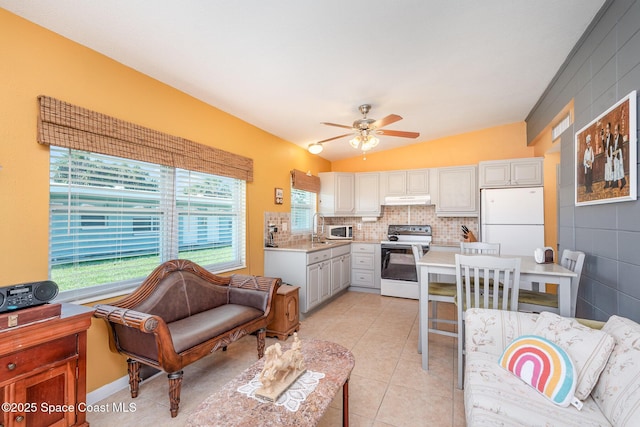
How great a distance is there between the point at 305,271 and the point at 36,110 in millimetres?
2775

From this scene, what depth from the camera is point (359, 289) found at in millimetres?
4965

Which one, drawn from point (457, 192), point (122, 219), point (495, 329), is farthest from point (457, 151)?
point (122, 219)

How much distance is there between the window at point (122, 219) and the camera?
74.9 inches

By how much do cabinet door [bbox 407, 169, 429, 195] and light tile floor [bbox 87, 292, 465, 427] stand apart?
216cm

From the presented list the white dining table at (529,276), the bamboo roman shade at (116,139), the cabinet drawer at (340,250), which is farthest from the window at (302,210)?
the white dining table at (529,276)

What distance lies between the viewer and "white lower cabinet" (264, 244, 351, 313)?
3586mm

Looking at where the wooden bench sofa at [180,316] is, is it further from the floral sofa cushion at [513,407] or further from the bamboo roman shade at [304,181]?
the bamboo roman shade at [304,181]

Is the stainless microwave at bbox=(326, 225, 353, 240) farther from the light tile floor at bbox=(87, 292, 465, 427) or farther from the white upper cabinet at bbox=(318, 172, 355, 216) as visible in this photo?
the light tile floor at bbox=(87, 292, 465, 427)

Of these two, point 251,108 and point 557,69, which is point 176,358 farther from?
point 557,69

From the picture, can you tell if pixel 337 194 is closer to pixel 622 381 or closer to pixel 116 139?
pixel 116 139

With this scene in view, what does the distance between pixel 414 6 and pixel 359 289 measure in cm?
414

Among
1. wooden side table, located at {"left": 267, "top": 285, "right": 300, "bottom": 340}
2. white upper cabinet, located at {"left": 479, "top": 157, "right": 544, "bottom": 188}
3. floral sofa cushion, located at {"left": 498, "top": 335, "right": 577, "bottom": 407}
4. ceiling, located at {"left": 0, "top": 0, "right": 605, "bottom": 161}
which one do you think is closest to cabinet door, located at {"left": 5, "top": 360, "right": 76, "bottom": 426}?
wooden side table, located at {"left": 267, "top": 285, "right": 300, "bottom": 340}

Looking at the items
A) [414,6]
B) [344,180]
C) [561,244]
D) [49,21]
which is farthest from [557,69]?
[49,21]

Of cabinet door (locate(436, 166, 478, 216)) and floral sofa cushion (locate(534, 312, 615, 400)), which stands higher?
cabinet door (locate(436, 166, 478, 216))
